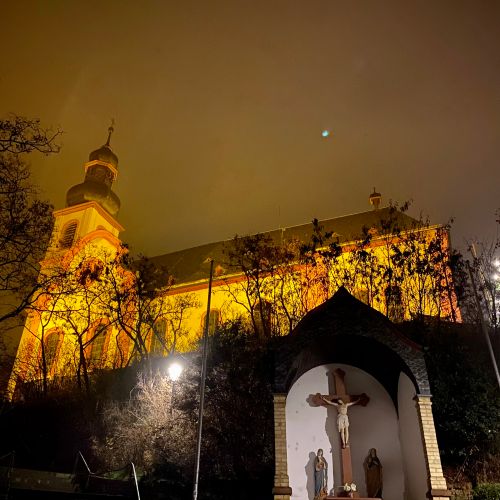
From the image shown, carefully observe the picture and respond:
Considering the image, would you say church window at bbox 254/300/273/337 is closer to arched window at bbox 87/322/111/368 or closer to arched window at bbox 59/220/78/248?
arched window at bbox 87/322/111/368

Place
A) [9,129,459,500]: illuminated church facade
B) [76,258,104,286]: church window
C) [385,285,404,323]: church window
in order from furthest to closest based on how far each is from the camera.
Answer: [76,258,104,286]: church window
[385,285,404,323]: church window
[9,129,459,500]: illuminated church facade

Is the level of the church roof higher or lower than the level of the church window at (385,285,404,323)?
higher

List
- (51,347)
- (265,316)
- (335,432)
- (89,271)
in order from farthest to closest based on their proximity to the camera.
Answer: (51,347) → (89,271) → (265,316) → (335,432)

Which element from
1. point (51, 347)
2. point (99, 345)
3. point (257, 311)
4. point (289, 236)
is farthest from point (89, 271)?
point (289, 236)

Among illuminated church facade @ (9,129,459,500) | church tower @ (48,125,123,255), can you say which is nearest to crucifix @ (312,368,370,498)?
illuminated church facade @ (9,129,459,500)

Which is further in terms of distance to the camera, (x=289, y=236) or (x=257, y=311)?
(x=289, y=236)

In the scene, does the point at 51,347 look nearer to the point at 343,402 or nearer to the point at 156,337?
the point at 156,337

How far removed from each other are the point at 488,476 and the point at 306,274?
1570cm

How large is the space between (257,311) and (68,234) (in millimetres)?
21883

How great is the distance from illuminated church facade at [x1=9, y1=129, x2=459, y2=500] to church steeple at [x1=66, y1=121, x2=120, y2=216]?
12 centimetres

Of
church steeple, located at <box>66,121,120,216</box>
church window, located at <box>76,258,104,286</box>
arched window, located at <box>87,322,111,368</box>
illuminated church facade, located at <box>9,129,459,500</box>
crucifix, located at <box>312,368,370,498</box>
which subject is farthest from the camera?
church steeple, located at <box>66,121,120,216</box>

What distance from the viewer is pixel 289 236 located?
136ft

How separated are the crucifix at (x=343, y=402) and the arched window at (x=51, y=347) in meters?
29.0

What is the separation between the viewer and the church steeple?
153 ft
